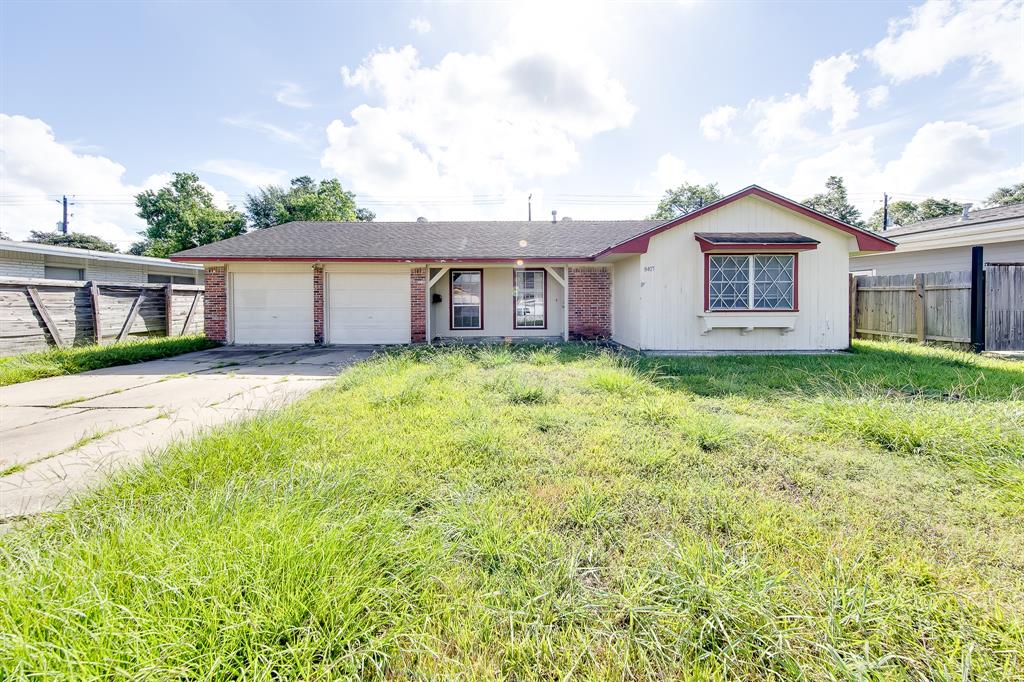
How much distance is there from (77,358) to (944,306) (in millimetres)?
17918

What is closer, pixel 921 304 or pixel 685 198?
pixel 921 304

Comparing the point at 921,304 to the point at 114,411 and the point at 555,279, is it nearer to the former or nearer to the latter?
the point at 555,279

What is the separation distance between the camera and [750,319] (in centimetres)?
838

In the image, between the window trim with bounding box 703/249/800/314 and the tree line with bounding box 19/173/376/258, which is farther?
the tree line with bounding box 19/173/376/258

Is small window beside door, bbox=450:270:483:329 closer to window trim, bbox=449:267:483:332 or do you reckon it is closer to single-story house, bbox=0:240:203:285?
window trim, bbox=449:267:483:332

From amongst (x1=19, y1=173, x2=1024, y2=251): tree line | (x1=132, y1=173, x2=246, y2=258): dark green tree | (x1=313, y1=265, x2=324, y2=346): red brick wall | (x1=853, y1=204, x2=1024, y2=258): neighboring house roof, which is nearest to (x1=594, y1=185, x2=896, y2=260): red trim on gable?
(x1=853, y1=204, x2=1024, y2=258): neighboring house roof

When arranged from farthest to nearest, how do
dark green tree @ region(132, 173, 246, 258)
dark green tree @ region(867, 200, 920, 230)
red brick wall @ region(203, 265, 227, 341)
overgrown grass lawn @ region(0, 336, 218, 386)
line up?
1. dark green tree @ region(867, 200, 920, 230)
2. dark green tree @ region(132, 173, 246, 258)
3. red brick wall @ region(203, 265, 227, 341)
4. overgrown grass lawn @ region(0, 336, 218, 386)

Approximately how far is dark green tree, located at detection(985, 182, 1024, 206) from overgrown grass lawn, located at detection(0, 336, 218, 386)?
54512 millimetres

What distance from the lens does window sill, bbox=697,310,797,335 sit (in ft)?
27.3

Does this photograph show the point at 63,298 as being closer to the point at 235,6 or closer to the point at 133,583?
the point at 235,6

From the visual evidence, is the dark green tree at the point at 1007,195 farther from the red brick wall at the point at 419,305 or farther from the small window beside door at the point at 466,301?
the red brick wall at the point at 419,305

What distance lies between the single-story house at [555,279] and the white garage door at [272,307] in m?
0.03

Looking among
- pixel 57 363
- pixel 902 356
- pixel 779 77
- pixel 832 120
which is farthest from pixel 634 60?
pixel 57 363

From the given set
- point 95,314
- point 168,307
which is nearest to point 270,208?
point 168,307
